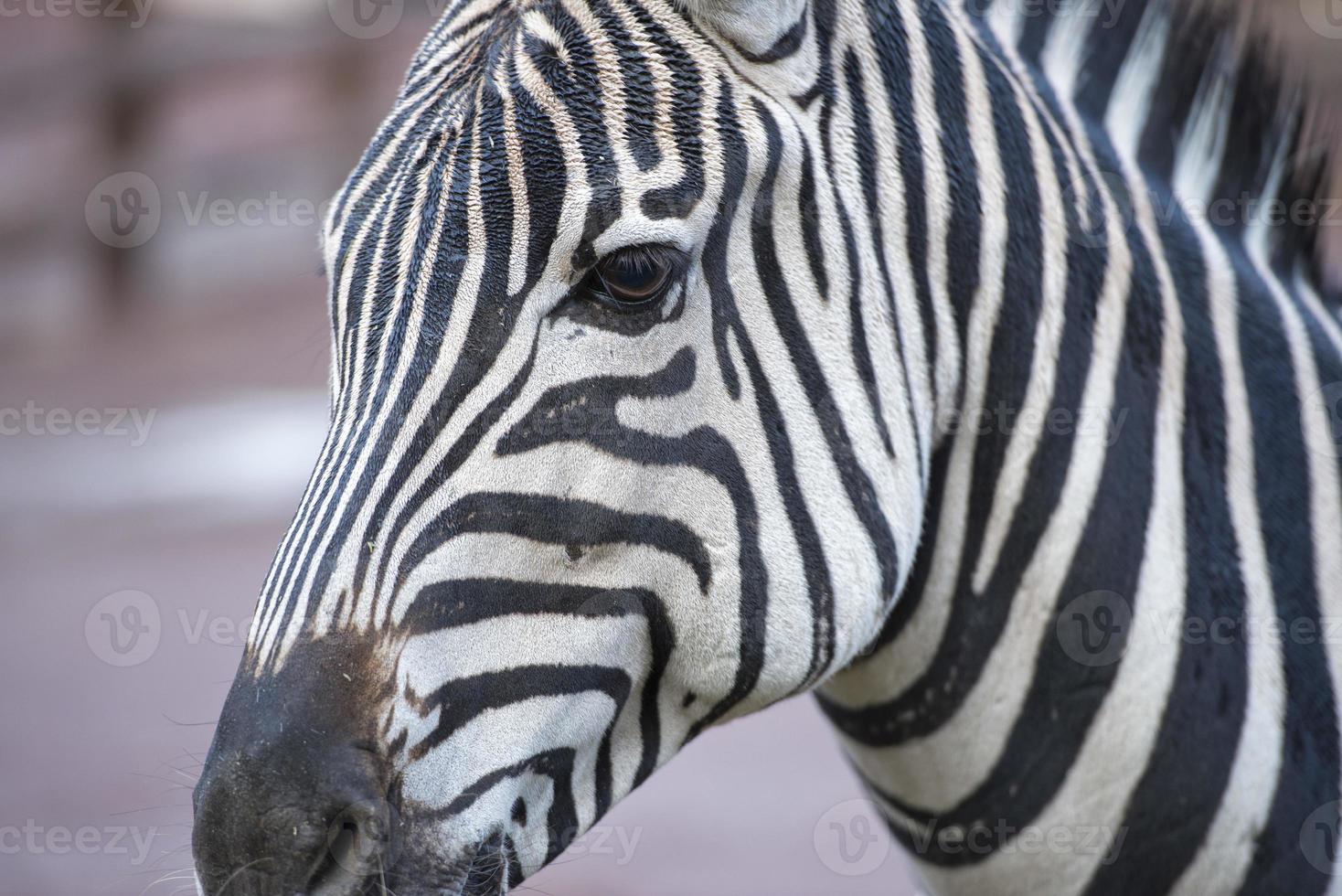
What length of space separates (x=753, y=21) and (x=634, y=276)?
0.49 m

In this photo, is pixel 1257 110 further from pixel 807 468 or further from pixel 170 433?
pixel 170 433

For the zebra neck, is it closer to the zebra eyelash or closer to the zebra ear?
the zebra ear

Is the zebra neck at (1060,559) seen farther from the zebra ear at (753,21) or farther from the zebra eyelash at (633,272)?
the zebra eyelash at (633,272)

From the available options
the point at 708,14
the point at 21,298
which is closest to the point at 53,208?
the point at 21,298

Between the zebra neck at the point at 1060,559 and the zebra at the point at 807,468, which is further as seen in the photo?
the zebra neck at the point at 1060,559

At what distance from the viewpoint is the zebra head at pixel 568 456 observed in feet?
5.67

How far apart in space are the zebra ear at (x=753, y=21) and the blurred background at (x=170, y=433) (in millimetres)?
1674

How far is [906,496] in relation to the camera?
6.68ft

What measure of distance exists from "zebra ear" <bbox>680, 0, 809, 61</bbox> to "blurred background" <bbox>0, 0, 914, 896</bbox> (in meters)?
1.67

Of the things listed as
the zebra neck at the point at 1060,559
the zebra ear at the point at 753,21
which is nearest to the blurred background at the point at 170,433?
the zebra neck at the point at 1060,559

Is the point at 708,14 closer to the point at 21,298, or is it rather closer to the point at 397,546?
the point at 397,546

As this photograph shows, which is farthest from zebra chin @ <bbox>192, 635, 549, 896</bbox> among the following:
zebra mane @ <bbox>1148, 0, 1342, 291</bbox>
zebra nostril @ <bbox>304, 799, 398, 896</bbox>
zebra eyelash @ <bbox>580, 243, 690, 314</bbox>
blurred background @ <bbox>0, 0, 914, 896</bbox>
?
zebra mane @ <bbox>1148, 0, 1342, 291</bbox>

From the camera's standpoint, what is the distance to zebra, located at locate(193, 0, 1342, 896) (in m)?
1.78

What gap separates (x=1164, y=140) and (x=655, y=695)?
1675 mm
